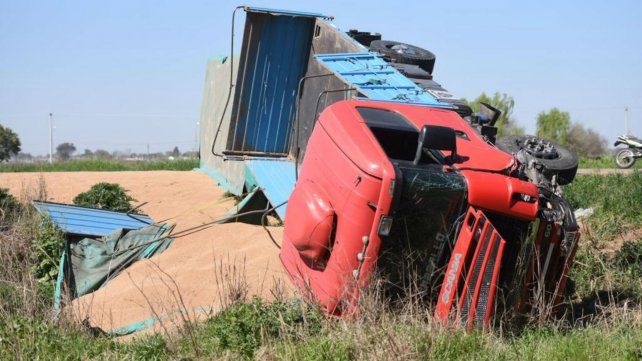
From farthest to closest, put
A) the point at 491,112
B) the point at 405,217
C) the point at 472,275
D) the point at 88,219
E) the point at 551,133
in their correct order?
the point at 551,133
the point at 88,219
the point at 491,112
the point at 405,217
the point at 472,275

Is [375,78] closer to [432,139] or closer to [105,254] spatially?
[105,254]

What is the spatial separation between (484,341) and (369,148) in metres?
1.53

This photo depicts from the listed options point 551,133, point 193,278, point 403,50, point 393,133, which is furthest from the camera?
point 551,133

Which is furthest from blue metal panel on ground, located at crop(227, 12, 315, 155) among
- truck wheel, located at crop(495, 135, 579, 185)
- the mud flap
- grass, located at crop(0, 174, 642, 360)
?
the mud flap

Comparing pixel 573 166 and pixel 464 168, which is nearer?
pixel 464 168

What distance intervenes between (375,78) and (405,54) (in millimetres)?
1811

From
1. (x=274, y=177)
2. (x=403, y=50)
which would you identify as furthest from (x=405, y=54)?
(x=274, y=177)

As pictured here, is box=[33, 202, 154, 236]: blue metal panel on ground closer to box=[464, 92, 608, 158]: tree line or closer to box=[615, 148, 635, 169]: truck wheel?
box=[615, 148, 635, 169]: truck wheel

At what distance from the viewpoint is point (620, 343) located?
227 inches

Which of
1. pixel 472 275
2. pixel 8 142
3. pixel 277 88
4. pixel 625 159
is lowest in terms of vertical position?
pixel 8 142

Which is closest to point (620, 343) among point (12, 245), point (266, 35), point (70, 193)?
point (12, 245)

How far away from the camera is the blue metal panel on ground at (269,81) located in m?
11.8

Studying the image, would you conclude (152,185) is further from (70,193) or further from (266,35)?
(266,35)

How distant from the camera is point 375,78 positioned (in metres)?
10.0
